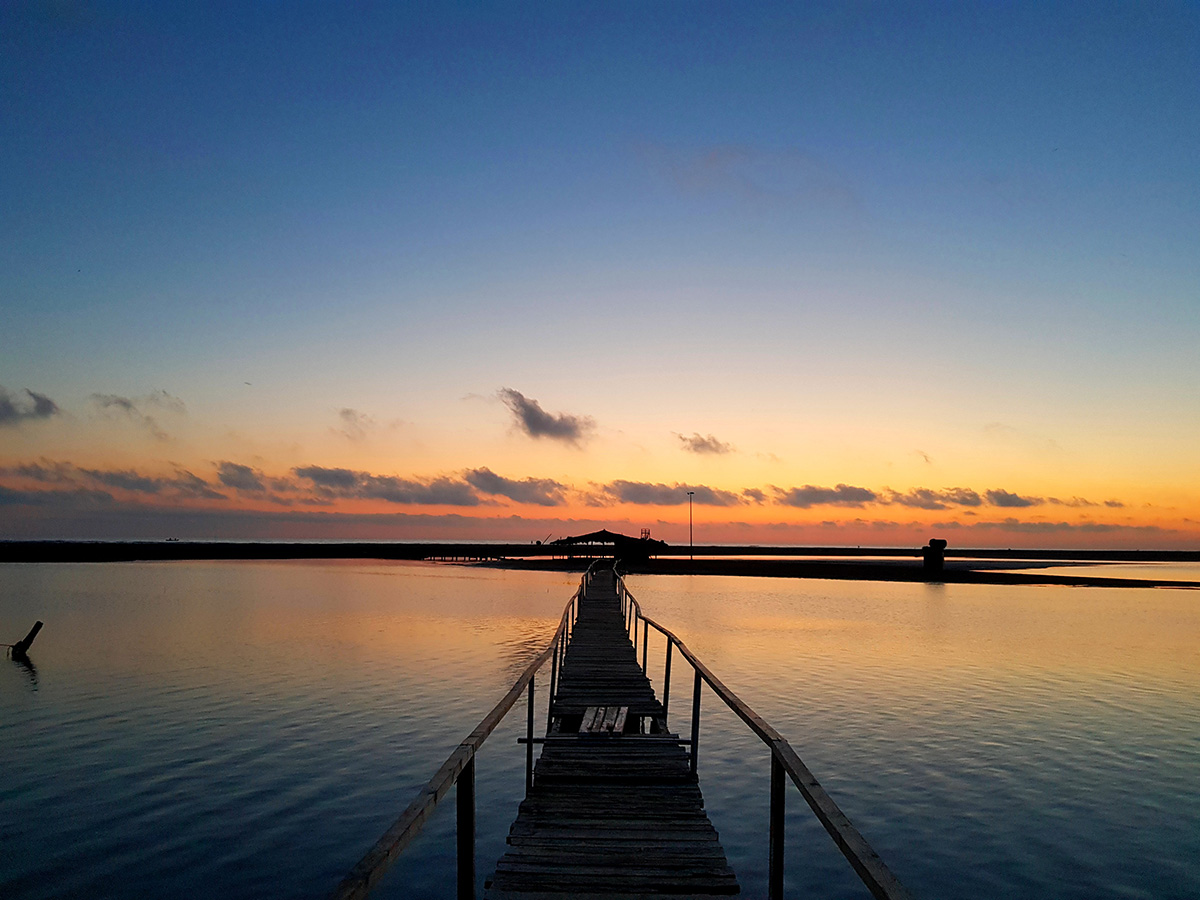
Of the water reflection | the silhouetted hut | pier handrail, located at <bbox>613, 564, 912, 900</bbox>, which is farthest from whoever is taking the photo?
the silhouetted hut

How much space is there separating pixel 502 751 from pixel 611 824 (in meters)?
9.22

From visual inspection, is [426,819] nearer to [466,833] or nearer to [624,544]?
[466,833]

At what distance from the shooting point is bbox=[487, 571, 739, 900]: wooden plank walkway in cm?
659

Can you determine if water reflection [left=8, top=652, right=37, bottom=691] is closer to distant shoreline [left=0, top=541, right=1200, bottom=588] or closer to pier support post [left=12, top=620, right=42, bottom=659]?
pier support post [left=12, top=620, right=42, bottom=659]

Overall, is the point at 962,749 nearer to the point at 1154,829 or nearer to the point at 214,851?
the point at 1154,829

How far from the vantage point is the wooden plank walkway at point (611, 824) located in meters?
6.59

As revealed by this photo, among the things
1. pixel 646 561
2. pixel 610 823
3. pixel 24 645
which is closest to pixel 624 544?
pixel 646 561

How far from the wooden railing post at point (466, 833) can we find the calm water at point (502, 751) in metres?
5.39

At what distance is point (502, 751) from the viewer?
657 inches

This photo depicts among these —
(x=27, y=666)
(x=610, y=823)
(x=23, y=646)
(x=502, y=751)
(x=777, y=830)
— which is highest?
(x=777, y=830)

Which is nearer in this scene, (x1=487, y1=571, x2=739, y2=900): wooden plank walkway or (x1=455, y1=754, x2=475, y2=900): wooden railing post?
(x1=455, y1=754, x2=475, y2=900): wooden railing post

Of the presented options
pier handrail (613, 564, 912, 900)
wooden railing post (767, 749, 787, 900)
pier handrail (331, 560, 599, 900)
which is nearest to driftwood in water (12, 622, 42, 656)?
pier handrail (331, 560, 599, 900)

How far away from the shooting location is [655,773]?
393 inches

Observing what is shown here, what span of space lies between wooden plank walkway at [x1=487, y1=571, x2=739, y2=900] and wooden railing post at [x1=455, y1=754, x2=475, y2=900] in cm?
75
